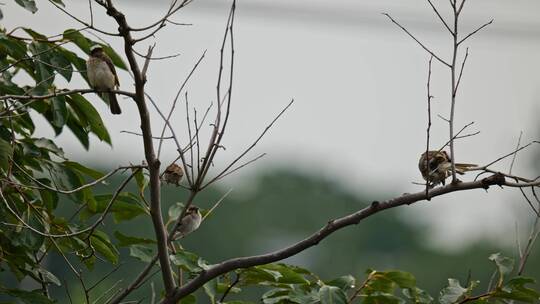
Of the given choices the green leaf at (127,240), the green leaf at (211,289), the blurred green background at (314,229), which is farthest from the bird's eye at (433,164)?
the blurred green background at (314,229)

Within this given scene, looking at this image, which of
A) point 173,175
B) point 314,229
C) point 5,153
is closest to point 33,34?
point 5,153

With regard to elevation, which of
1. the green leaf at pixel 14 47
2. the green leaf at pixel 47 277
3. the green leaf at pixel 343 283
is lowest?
the green leaf at pixel 343 283

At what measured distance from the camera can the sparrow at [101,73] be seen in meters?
5.24

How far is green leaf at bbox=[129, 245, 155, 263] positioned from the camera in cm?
441

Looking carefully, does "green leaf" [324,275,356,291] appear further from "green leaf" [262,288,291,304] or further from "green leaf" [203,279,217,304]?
"green leaf" [203,279,217,304]

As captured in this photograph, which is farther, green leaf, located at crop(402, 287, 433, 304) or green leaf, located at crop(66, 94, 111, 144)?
green leaf, located at crop(66, 94, 111, 144)

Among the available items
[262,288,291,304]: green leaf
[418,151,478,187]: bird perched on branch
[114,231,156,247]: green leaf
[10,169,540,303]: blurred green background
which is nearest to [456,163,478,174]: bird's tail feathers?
[418,151,478,187]: bird perched on branch

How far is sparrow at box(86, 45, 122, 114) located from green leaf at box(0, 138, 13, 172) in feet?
2.59

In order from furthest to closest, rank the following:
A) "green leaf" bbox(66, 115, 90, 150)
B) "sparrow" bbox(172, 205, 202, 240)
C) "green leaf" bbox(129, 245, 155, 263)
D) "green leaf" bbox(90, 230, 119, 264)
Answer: "sparrow" bbox(172, 205, 202, 240)
"green leaf" bbox(66, 115, 90, 150)
"green leaf" bbox(90, 230, 119, 264)
"green leaf" bbox(129, 245, 155, 263)

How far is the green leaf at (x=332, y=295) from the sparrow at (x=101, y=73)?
5.03 ft

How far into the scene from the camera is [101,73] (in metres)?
5.59

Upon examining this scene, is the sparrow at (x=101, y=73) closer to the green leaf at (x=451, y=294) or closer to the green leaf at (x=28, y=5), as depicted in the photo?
the green leaf at (x=28, y=5)

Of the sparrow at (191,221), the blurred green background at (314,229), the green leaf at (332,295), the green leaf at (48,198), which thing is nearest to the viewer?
the green leaf at (332,295)

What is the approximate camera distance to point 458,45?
405 centimetres
